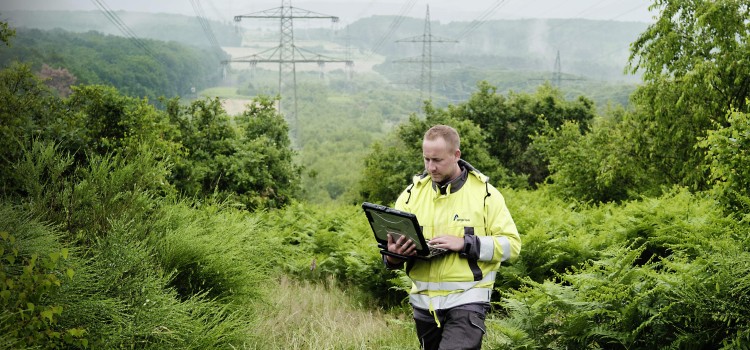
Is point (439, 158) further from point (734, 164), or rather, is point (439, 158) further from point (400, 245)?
point (734, 164)

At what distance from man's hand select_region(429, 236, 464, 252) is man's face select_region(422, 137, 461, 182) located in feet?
1.42

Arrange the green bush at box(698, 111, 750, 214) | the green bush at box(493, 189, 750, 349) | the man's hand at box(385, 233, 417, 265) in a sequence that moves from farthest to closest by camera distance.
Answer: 1. the green bush at box(698, 111, 750, 214)
2. the green bush at box(493, 189, 750, 349)
3. the man's hand at box(385, 233, 417, 265)

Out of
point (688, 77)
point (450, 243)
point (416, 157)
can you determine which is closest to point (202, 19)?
point (416, 157)

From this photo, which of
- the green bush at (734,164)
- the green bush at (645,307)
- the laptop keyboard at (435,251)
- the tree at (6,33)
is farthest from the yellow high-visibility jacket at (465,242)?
the green bush at (734,164)

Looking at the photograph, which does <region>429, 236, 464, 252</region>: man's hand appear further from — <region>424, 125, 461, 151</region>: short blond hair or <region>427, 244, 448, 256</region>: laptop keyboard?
<region>424, 125, 461, 151</region>: short blond hair

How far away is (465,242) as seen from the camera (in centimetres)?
429

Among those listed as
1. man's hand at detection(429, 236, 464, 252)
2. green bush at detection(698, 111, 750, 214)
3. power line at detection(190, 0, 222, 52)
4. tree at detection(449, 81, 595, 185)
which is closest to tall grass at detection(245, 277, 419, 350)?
man's hand at detection(429, 236, 464, 252)

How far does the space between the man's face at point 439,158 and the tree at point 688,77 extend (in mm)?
17325

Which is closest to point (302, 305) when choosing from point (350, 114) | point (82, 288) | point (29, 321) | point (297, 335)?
point (297, 335)

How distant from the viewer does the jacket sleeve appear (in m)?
4.31

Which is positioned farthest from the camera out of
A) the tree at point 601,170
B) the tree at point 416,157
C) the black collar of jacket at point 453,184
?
the tree at point 416,157

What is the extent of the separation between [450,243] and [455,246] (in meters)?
0.04

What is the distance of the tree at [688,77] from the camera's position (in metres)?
19.9

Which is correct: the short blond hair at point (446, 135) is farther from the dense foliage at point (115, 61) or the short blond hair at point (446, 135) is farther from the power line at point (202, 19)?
the power line at point (202, 19)
